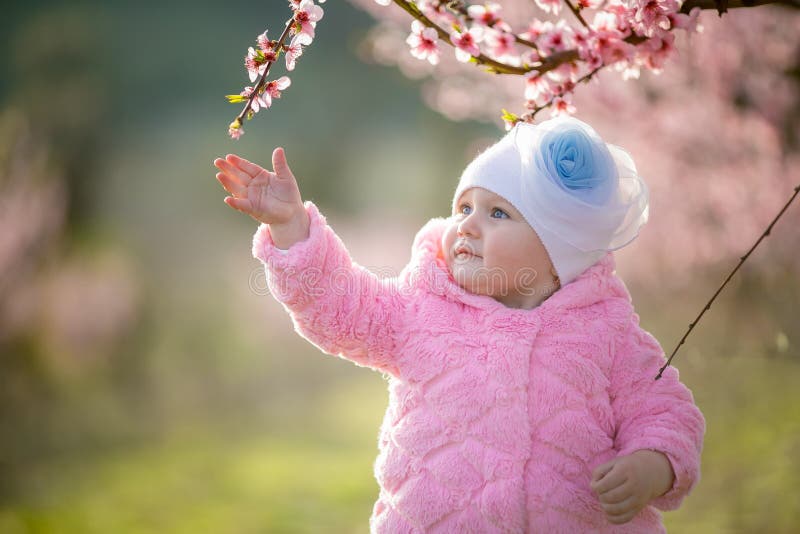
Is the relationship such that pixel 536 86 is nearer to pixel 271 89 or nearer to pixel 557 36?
pixel 557 36

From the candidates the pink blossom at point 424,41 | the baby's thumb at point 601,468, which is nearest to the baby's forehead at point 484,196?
the pink blossom at point 424,41

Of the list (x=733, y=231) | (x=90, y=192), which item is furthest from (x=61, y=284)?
(x=733, y=231)

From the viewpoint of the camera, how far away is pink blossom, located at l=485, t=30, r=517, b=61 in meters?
1.39

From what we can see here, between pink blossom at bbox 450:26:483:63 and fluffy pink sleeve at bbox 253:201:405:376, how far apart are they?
382 mm

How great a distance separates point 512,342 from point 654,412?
28 centimetres

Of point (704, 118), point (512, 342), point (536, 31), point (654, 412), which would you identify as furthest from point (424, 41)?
point (704, 118)

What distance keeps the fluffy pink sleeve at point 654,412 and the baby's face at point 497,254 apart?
19 centimetres

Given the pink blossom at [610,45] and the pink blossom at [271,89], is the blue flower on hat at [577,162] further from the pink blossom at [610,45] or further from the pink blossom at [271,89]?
the pink blossom at [271,89]

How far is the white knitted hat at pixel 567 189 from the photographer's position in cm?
136

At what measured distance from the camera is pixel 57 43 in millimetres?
6449

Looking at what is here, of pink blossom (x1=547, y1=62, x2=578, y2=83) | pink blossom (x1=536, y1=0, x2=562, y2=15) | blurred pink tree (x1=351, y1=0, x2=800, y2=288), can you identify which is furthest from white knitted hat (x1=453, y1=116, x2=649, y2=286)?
blurred pink tree (x1=351, y1=0, x2=800, y2=288)

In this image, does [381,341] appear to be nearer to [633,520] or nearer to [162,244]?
[633,520]

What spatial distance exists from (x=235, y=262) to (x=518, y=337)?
6568 mm

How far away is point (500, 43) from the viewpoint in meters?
1.40
